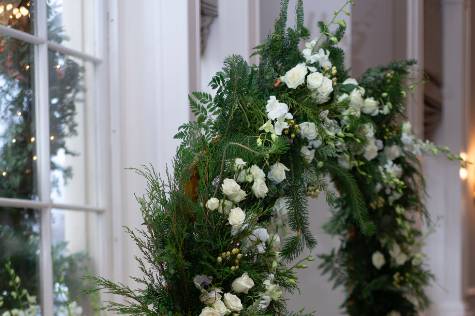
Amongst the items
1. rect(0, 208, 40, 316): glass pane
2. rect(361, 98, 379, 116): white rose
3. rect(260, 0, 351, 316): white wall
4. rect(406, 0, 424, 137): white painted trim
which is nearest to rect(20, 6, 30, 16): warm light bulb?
rect(0, 208, 40, 316): glass pane

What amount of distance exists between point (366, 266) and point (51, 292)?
1.54 meters

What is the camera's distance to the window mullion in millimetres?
2141

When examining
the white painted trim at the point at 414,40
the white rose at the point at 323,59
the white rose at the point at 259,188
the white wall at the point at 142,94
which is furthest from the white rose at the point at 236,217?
the white painted trim at the point at 414,40

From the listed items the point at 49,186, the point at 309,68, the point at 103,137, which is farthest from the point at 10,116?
the point at 309,68

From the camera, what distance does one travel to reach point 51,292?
7.01 ft

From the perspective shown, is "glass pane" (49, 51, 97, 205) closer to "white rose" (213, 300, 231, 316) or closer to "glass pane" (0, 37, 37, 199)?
"glass pane" (0, 37, 37, 199)

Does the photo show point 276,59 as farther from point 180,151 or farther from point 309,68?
point 180,151

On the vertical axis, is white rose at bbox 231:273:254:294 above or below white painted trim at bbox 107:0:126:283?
below

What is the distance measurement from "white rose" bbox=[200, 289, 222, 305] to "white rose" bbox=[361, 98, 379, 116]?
3.05 ft

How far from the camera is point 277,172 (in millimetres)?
1937

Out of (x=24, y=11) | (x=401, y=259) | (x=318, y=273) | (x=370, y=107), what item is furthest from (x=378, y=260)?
(x=24, y=11)

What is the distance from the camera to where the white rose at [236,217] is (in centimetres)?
176

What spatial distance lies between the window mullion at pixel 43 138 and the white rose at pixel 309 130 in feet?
2.06

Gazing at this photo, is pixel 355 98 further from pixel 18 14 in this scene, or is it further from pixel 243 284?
pixel 18 14
